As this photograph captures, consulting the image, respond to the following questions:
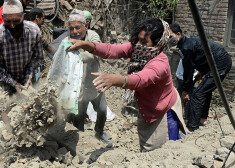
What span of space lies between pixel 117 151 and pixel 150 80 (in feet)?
4.40

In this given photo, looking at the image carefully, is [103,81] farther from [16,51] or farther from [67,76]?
[16,51]

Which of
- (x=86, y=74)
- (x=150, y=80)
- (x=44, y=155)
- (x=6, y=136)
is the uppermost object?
(x=150, y=80)


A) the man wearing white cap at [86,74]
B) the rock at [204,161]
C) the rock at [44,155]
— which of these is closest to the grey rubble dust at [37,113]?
the rock at [44,155]

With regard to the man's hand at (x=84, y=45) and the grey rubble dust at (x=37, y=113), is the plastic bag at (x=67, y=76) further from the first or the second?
the man's hand at (x=84, y=45)

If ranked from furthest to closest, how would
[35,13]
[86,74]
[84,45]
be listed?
[35,13], [86,74], [84,45]

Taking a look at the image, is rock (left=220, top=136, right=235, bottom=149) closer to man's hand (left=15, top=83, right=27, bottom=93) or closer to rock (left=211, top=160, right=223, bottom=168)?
rock (left=211, top=160, right=223, bottom=168)

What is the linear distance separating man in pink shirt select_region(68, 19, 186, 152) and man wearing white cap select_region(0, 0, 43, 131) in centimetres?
112

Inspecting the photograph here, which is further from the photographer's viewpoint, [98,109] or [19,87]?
[98,109]

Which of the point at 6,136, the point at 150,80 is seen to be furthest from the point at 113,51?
the point at 6,136

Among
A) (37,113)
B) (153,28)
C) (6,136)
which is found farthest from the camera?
(6,136)

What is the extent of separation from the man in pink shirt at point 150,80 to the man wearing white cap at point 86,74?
30.5 inches

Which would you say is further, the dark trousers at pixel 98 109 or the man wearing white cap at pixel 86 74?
the dark trousers at pixel 98 109

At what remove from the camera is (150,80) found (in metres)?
2.35

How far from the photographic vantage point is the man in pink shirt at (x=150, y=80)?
241 cm
